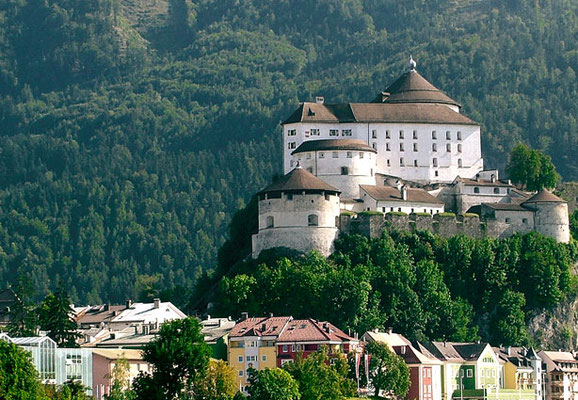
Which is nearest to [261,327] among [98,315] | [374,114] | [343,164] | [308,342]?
[308,342]

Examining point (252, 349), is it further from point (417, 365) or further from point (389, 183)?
point (389, 183)

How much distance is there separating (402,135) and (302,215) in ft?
52.1

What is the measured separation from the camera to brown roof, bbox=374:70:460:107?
454 ft

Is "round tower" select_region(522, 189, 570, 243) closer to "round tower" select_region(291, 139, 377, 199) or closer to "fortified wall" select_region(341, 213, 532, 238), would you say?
"fortified wall" select_region(341, 213, 532, 238)

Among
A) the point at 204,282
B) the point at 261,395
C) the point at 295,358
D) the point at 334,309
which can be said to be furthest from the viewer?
the point at 204,282

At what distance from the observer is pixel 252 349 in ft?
353

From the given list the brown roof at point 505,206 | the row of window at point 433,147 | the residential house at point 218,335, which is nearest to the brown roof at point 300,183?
the row of window at point 433,147

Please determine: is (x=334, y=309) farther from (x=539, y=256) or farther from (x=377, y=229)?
(x=539, y=256)

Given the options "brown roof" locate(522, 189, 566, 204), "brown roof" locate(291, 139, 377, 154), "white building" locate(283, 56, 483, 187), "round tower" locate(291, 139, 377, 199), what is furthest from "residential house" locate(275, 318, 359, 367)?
"brown roof" locate(522, 189, 566, 204)

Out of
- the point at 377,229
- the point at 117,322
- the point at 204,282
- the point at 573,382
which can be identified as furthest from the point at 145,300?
the point at 573,382

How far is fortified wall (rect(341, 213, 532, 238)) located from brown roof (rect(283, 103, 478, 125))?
11.1 m

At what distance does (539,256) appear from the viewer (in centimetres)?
12494

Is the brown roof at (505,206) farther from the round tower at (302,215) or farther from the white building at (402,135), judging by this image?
the round tower at (302,215)

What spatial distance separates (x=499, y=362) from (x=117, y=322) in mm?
29902
